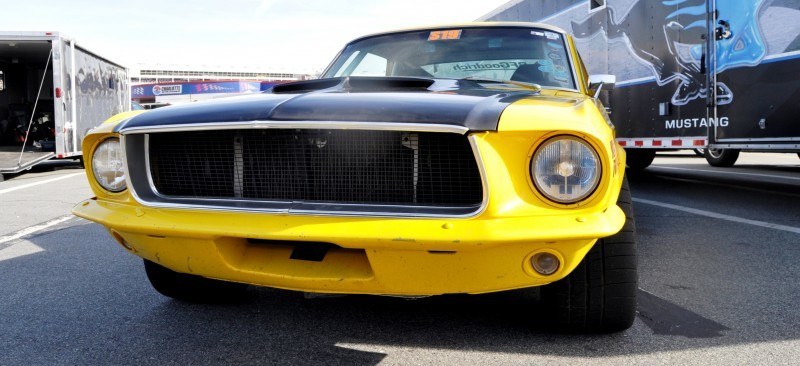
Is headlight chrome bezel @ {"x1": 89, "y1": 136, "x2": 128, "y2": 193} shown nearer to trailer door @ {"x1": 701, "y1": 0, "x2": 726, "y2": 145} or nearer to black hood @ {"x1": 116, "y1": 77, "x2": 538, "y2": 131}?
black hood @ {"x1": 116, "y1": 77, "x2": 538, "y2": 131}

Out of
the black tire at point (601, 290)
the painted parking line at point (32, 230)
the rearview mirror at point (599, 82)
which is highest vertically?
the rearview mirror at point (599, 82)

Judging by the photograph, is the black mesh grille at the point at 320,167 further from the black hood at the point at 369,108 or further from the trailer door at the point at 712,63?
the trailer door at the point at 712,63

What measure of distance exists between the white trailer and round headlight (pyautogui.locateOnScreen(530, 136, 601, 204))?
396 inches

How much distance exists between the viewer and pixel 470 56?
362 cm

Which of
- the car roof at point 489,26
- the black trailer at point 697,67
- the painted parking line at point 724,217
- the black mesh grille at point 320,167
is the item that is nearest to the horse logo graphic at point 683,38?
the black trailer at point 697,67

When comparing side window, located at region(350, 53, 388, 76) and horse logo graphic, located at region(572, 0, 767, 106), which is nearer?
side window, located at region(350, 53, 388, 76)

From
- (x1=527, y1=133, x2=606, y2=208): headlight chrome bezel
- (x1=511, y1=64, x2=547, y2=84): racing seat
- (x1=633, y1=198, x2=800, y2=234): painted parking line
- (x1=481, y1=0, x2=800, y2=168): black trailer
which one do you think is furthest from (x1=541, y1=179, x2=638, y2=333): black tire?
(x1=481, y1=0, x2=800, y2=168): black trailer

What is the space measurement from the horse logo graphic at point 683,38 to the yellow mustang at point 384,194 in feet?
13.6

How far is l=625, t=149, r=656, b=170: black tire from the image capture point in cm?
895

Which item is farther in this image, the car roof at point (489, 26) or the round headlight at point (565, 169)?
the car roof at point (489, 26)

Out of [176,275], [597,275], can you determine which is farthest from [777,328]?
[176,275]

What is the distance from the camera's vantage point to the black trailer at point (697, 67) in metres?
5.43

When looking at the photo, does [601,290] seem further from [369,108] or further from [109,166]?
[109,166]

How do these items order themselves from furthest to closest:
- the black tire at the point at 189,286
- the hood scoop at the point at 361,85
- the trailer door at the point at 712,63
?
the trailer door at the point at 712,63
the black tire at the point at 189,286
the hood scoop at the point at 361,85
